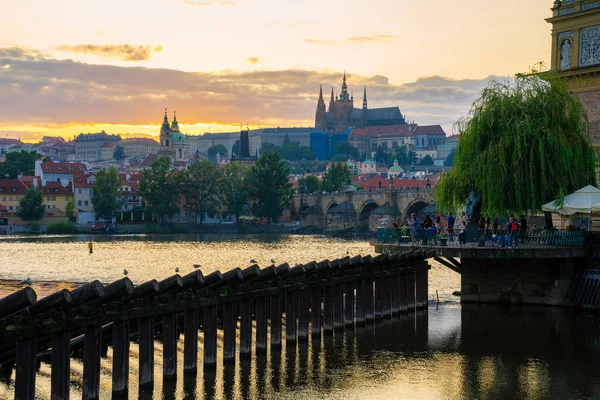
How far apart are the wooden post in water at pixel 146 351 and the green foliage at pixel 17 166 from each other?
148 meters

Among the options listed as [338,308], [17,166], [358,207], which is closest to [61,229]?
[17,166]

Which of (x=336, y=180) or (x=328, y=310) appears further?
(x=336, y=180)

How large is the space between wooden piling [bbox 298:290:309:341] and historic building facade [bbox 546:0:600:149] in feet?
59.0

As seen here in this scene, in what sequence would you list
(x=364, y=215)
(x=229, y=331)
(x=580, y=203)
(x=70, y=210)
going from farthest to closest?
(x=364, y=215) → (x=70, y=210) → (x=580, y=203) → (x=229, y=331)

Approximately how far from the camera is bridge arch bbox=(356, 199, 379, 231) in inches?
5827

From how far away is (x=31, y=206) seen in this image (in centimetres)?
13338

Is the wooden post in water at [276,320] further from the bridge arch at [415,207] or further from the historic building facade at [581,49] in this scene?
the bridge arch at [415,207]

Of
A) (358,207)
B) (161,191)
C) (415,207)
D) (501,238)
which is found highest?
(501,238)

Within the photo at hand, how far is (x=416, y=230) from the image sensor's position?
37500 millimetres

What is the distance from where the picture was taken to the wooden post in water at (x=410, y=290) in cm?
3578

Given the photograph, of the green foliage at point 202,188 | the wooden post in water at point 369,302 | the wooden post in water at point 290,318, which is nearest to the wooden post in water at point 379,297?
the wooden post in water at point 369,302

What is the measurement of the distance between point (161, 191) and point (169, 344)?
393 feet

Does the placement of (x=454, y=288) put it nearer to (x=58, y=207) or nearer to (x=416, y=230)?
(x=416, y=230)

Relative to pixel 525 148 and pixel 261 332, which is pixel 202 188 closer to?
pixel 525 148
